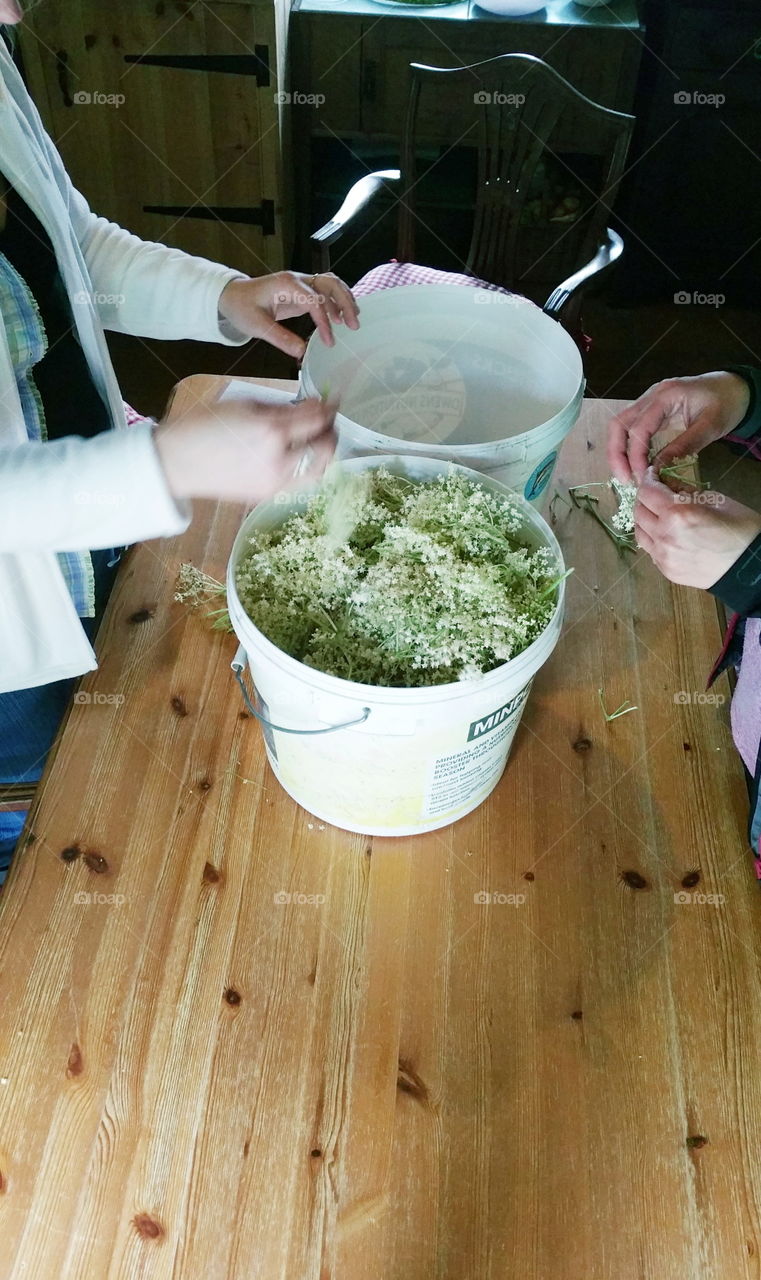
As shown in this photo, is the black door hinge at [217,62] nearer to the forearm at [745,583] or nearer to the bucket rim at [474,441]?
the bucket rim at [474,441]

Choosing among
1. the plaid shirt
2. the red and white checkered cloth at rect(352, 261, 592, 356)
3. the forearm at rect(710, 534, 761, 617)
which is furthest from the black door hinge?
the forearm at rect(710, 534, 761, 617)

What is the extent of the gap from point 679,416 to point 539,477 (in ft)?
0.63

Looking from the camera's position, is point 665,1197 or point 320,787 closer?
point 665,1197

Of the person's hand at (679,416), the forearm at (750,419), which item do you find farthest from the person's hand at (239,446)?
the forearm at (750,419)

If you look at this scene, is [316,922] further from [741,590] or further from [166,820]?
[741,590]

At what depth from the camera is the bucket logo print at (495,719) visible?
30.8 inches

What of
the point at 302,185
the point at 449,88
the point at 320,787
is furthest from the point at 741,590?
the point at 302,185

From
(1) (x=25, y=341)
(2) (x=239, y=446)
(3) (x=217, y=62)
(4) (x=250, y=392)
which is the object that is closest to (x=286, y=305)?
(4) (x=250, y=392)

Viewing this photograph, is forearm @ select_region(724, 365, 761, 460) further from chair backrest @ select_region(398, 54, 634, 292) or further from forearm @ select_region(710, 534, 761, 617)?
chair backrest @ select_region(398, 54, 634, 292)

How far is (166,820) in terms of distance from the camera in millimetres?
913

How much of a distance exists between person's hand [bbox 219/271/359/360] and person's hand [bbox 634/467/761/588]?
411mm

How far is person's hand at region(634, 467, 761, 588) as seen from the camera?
85 cm

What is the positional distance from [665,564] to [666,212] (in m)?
2.35

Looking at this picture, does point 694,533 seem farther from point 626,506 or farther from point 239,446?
point 239,446
